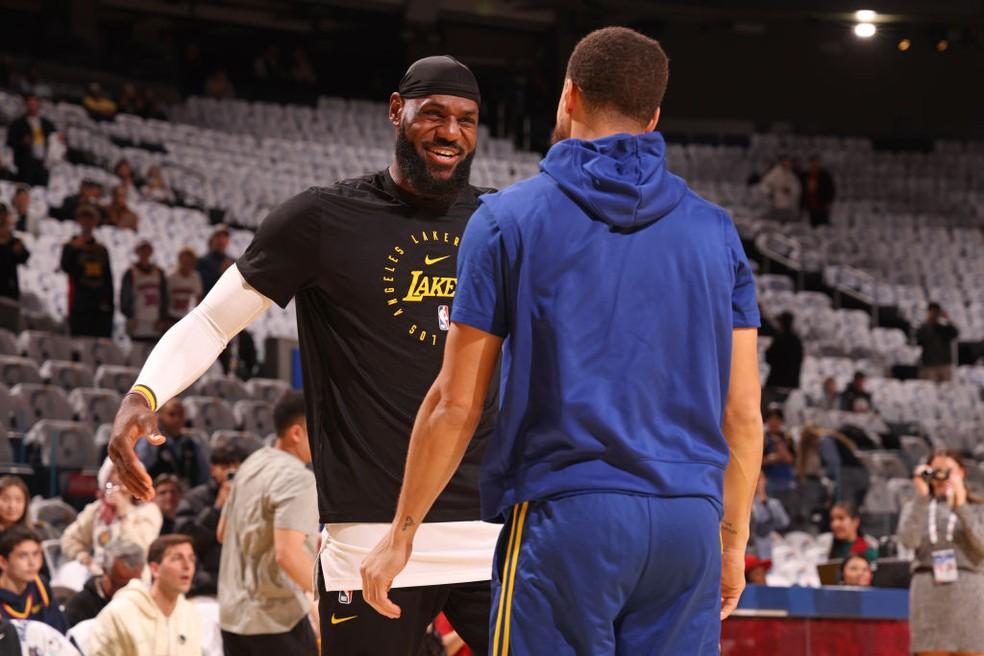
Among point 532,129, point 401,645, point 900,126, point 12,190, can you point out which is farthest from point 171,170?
point 401,645

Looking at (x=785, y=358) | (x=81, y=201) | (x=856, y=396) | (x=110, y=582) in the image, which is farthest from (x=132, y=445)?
(x=856, y=396)

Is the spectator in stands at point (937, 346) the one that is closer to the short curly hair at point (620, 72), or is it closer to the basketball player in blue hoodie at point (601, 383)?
the basketball player in blue hoodie at point (601, 383)

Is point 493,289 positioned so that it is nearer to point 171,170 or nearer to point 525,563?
point 525,563

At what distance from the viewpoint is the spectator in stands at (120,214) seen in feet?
55.2

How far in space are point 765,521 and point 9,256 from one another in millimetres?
7584

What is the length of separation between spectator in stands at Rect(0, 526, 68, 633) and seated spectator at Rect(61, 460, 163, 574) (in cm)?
169

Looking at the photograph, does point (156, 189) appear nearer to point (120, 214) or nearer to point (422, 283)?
point (120, 214)

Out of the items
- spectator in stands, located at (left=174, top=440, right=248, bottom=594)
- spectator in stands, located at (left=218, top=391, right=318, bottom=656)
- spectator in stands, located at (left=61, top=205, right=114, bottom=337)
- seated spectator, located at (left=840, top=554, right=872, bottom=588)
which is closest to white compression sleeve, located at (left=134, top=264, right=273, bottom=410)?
spectator in stands, located at (left=218, top=391, right=318, bottom=656)

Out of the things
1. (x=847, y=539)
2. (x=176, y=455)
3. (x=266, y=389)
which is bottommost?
(x=847, y=539)

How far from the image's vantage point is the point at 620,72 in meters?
2.89

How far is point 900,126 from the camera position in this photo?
29500 mm

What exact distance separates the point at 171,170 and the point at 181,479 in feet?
31.4

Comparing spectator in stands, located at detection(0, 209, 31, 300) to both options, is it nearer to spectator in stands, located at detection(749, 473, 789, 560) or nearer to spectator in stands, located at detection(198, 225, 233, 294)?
spectator in stands, located at detection(198, 225, 233, 294)

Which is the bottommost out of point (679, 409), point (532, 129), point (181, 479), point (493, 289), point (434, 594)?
point (181, 479)
